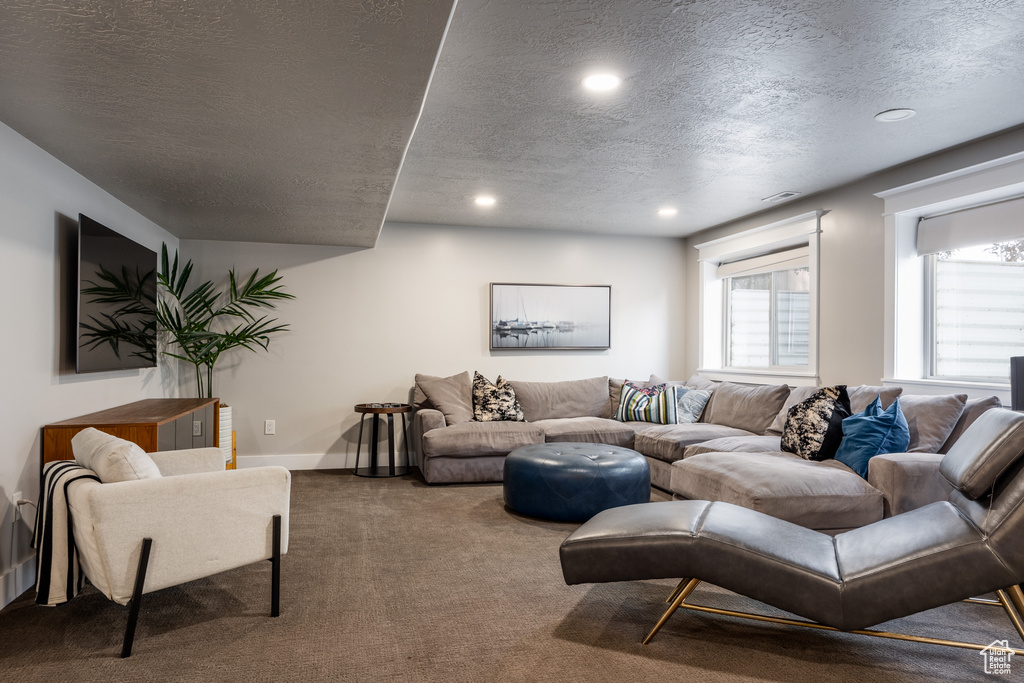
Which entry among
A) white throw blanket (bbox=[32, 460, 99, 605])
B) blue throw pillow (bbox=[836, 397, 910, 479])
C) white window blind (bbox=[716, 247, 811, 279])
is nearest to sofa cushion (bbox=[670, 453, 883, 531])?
blue throw pillow (bbox=[836, 397, 910, 479])

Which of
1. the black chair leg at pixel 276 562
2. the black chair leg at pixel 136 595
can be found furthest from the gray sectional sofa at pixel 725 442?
the black chair leg at pixel 136 595

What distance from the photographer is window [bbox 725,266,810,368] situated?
5.59m

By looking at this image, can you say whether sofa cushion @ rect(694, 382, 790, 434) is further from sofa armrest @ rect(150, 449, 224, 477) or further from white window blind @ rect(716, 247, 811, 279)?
sofa armrest @ rect(150, 449, 224, 477)

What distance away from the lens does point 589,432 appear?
541 cm

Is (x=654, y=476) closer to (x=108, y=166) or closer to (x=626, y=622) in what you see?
(x=626, y=622)

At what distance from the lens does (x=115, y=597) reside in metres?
2.26

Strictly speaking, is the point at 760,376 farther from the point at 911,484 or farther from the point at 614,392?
the point at 911,484

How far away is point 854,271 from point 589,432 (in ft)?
7.63

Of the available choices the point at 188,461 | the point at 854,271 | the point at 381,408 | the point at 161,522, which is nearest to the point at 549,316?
the point at 381,408

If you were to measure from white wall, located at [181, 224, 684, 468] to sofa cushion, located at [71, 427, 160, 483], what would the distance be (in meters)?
3.24

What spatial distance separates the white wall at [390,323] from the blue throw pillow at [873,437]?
3189mm

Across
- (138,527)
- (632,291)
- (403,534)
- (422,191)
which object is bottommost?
(403,534)

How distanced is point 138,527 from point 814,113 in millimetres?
3554

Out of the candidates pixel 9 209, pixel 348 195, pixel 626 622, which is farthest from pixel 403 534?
pixel 9 209
